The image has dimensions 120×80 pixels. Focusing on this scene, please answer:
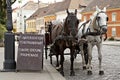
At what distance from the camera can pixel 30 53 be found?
12.9m

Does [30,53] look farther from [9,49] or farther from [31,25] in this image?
[31,25]

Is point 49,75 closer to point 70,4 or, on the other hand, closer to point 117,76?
point 117,76

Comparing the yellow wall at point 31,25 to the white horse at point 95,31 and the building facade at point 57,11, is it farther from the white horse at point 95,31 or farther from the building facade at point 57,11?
the white horse at point 95,31

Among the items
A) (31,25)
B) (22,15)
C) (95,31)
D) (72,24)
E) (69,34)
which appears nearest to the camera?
(72,24)

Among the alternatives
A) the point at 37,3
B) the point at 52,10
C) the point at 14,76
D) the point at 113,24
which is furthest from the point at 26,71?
the point at 37,3

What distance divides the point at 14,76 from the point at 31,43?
165cm

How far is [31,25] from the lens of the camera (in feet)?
384

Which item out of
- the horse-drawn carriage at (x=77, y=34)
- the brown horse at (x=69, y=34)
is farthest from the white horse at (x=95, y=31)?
the brown horse at (x=69, y=34)

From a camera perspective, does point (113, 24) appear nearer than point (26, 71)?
No

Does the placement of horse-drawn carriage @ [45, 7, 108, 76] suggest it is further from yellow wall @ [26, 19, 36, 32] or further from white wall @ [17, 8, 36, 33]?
white wall @ [17, 8, 36, 33]

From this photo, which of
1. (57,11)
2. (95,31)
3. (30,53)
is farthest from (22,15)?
(95,31)

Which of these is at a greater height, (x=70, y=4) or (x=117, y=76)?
(x=70, y=4)

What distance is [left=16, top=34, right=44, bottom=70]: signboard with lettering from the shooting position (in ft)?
42.0

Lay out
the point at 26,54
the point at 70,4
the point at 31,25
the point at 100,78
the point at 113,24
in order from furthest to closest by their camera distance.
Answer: the point at 31,25
the point at 70,4
the point at 113,24
the point at 26,54
the point at 100,78
